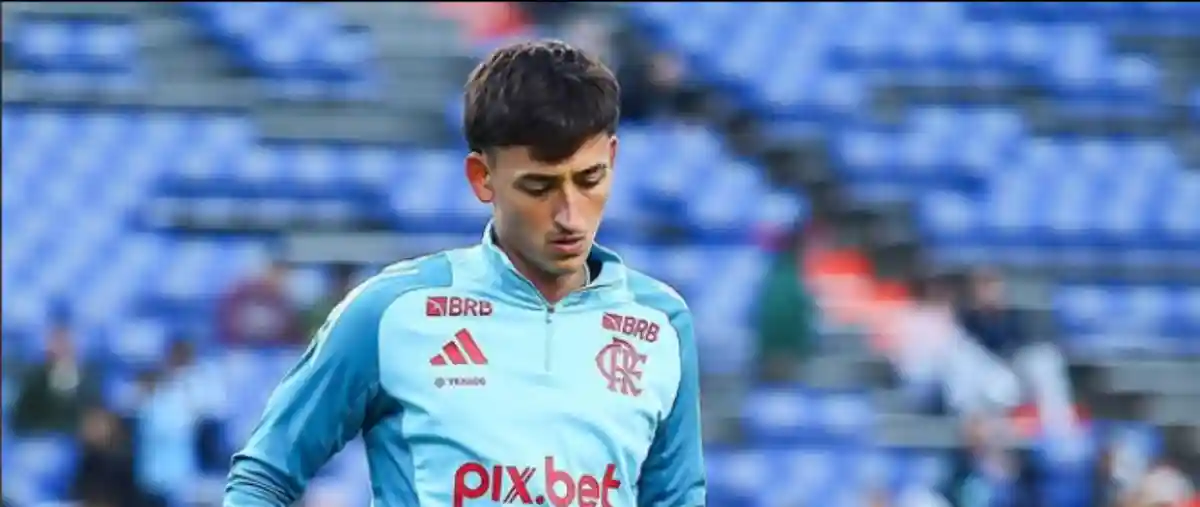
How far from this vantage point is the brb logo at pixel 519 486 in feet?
9.09

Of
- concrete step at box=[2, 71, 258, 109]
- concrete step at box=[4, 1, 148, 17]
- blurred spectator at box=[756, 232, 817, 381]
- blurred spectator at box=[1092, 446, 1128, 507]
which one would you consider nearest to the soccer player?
blurred spectator at box=[1092, 446, 1128, 507]

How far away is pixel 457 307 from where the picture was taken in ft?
9.48

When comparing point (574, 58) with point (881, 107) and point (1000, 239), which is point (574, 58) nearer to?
point (1000, 239)

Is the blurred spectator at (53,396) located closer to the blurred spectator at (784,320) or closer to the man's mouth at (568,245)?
the blurred spectator at (784,320)

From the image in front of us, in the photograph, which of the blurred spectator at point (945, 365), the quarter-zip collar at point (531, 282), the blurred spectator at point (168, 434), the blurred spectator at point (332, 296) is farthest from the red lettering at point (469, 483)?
the blurred spectator at point (945, 365)

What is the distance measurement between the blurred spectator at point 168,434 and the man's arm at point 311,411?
25.6 ft

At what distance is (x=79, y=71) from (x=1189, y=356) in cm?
729

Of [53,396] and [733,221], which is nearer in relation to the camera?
[53,396]

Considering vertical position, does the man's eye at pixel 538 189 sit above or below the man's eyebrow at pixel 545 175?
below

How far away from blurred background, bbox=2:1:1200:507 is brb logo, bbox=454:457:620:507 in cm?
762

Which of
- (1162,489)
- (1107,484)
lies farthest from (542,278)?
(1107,484)

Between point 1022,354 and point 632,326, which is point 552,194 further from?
point 1022,354

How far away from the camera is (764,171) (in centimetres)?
1410

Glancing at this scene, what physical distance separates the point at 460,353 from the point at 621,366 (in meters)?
0.21
